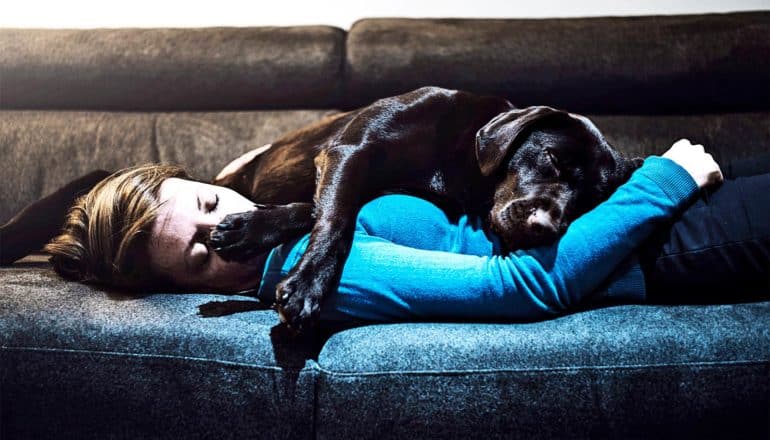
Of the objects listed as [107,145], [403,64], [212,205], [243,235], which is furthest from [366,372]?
[107,145]

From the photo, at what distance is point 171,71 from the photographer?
2.25m

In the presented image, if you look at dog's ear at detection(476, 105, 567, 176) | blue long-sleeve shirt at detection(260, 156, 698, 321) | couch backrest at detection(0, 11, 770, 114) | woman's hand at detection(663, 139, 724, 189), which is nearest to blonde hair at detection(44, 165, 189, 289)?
blue long-sleeve shirt at detection(260, 156, 698, 321)

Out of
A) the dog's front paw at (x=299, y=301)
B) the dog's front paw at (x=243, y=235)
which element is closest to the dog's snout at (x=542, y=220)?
the dog's front paw at (x=299, y=301)

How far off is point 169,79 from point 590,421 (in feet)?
5.75

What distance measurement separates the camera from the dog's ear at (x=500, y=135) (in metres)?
1.40

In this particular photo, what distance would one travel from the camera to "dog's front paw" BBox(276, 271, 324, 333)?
1.17m

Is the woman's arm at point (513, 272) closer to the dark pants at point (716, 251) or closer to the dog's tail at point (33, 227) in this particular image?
the dark pants at point (716, 251)

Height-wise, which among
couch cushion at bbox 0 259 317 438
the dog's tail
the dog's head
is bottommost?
couch cushion at bbox 0 259 317 438

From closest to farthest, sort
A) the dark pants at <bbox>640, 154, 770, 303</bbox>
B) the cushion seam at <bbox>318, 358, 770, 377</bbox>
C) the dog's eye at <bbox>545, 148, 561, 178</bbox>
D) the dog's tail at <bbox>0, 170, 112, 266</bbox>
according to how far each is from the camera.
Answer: the cushion seam at <bbox>318, 358, 770, 377</bbox>
the dark pants at <bbox>640, 154, 770, 303</bbox>
the dog's eye at <bbox>545, 148, 561, 178</bbox>
the dog's tail at <bbox>0, 170, 112, 266</bbox>

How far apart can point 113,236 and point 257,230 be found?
1.11ft

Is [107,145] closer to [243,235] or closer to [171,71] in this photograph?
[171,71]

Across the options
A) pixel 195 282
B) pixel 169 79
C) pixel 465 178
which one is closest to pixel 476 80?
pixel 465 178

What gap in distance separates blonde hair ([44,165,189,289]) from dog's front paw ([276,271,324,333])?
399mm

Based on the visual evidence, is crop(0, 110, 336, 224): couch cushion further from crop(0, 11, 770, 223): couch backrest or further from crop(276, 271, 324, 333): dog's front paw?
crop(276, 271, 324, 333): dog's front paw
